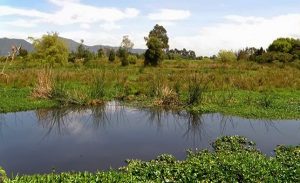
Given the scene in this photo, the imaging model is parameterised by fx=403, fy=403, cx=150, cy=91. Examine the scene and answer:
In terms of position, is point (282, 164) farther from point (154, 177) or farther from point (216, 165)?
point (154, 177)

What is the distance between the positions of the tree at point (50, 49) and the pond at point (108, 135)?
64.2 feet

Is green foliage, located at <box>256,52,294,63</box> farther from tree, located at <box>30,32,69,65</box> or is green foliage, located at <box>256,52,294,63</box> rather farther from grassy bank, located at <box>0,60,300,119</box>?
tree, located at <box>30,32,69,65</box>

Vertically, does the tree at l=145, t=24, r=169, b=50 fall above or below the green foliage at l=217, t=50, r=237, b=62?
above

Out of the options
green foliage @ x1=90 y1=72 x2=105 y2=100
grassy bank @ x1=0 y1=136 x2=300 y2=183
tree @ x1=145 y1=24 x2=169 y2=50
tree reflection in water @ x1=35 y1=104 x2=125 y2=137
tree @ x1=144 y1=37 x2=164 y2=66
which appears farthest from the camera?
tree @ x1=145 y1=24 x2=169 y2=50

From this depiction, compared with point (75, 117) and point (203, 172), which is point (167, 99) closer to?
point (75, 117)

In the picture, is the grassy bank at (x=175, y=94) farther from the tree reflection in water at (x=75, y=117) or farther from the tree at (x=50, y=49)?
the tree at (x=50, y=49)

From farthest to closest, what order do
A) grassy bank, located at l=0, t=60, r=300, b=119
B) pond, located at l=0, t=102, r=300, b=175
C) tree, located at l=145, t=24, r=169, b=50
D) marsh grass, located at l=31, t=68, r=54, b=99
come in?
tree, located at l=145, t=24, r=169, b=50 → marsh grass, located at l=31, t=68, r=54, b=99 → grassy bank, located at l=0, t=60, r=300, b=119 → pond, located at l=0, t=102, r=300, b=175

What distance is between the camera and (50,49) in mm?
34906

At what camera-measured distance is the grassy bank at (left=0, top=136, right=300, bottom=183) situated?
27.2 ft

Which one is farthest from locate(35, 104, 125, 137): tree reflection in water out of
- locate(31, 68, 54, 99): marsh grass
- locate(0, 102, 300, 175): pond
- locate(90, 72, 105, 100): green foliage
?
locate(31, 68, 54, 99): marsh grass

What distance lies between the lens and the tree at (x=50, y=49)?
35250 millimetres

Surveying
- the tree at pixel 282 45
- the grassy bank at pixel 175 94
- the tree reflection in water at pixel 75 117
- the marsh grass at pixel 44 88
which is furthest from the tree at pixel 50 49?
the tree at pixel 282 45

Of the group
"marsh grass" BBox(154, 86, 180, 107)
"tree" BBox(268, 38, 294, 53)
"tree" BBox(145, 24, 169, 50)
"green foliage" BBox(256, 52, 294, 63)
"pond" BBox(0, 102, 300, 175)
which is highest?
"tree" BBox(145, 24, 169, 50)

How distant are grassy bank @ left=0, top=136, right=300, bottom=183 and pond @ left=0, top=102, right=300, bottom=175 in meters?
1.18
